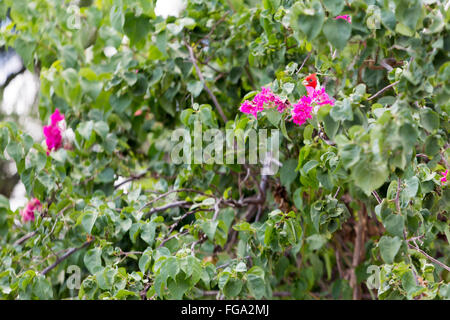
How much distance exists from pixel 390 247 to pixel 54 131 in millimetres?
1082

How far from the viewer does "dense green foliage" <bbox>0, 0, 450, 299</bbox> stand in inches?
28.5

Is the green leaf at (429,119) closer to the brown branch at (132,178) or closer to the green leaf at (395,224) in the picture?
the green leaf at (395,224)

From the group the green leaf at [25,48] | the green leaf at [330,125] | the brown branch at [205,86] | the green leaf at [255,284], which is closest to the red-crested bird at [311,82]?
the green leaf at [330,125]

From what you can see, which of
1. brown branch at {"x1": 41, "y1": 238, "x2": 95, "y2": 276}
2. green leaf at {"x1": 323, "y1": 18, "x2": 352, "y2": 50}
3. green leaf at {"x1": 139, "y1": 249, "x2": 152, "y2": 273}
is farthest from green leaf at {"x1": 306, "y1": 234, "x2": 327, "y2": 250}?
green leaf at {"x1": 323, "y1": 18, "x2": 352, "y2": 50}

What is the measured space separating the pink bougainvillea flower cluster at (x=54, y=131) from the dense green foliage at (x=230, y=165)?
0.06 m

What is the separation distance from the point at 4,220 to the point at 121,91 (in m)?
0.48

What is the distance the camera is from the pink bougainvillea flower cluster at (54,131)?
1476mm

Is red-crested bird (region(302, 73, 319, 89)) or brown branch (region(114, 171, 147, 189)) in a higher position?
red-crested bird (region(302, 73, 319, 89))

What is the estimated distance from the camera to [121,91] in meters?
1.43

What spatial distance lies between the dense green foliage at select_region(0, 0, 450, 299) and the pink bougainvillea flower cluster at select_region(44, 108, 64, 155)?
0.21 ft

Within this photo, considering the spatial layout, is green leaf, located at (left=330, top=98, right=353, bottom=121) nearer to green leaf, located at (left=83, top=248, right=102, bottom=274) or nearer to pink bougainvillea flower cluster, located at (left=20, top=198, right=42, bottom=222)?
green leaf, located at (left=83, top=248, right=102, bottom=274)

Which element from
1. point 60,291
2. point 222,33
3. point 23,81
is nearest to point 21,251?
point 60,291

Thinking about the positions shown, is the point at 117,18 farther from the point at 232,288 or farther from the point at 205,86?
the point at 232,288

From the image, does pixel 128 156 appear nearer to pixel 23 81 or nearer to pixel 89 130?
pixel 89 130
